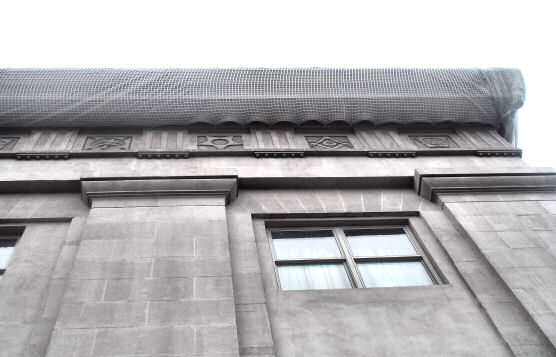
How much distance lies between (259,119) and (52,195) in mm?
4658

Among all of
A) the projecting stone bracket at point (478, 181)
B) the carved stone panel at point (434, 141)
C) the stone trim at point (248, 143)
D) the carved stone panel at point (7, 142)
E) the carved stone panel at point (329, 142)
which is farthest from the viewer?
the carved stone panel at point (434, 141)

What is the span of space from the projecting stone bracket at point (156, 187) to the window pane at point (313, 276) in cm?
181

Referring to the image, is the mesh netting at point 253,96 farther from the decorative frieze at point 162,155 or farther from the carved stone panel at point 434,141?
the decorative frieze at point 162,155

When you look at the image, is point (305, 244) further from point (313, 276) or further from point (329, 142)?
point (329, 142)

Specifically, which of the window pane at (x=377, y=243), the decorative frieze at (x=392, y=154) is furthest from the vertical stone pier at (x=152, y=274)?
the decorative frieze at (x=392, y=154)

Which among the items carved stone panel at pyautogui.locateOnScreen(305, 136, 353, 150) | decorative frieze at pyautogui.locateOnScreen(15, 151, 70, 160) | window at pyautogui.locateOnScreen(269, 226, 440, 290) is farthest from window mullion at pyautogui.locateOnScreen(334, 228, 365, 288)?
decorative frieze at pyautogui.locateOnScreen(15, 151, 70, 160)

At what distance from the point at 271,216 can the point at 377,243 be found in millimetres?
1912

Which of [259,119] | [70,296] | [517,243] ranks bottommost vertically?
[70,296]

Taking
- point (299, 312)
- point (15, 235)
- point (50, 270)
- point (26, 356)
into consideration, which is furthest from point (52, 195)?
point (299, 312)

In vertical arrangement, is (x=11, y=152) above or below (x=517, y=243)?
above

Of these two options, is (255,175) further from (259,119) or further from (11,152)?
(11,152)

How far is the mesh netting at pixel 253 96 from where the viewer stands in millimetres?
12570

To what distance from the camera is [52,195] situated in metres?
10.5

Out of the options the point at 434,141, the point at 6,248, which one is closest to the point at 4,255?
the point at 6,248
